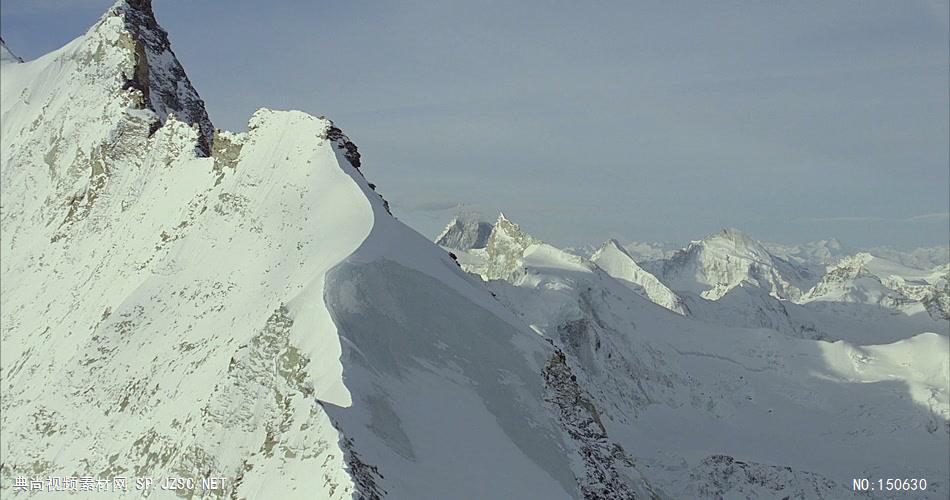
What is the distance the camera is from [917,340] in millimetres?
118875

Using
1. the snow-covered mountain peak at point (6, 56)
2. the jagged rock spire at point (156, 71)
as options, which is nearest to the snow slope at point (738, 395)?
the jagged rock spire at point (156, 71)

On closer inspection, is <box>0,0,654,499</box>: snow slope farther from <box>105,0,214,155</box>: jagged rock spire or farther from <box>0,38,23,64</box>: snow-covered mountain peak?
<box>0,38,23,64</box>: snow-covered mountain peak

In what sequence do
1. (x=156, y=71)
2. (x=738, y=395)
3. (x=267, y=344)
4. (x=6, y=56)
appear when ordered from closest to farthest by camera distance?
(x=267, y=344) < (x=156, y=71) < (x=738, y=395) < (x=6, y=56)

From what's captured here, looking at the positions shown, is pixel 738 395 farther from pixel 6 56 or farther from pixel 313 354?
pixel 6 56

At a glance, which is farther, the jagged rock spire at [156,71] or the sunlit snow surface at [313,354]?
the jagged rock spire at [156,71]

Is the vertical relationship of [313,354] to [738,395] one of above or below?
below

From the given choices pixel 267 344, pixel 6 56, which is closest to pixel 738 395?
pixel 267 344

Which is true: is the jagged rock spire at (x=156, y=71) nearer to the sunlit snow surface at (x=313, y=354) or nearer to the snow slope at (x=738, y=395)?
the sunlit snow surface at (x=313, y=354)

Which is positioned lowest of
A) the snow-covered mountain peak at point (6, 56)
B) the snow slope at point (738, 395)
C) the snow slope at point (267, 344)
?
the snow slope at point (267, 344)

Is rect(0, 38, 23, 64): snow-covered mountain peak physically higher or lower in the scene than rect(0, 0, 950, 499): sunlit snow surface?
higher

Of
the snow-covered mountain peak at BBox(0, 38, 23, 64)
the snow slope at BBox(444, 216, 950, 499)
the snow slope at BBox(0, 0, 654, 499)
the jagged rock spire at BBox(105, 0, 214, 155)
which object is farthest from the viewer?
the snow-covered mountain peak at BBox(0, 38, 23, 64)

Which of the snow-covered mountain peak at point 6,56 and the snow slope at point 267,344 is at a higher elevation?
the snow-covered mountain peak at point 6,56

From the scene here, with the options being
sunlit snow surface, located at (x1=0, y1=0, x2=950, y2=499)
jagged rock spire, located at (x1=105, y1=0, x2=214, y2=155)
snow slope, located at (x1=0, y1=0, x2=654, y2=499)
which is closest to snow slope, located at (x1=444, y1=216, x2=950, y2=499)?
sunlit snow surface, located at (x1=0, y1=0, x2=950, y2=499)

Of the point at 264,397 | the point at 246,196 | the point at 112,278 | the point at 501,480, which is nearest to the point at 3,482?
the point at 112,278
